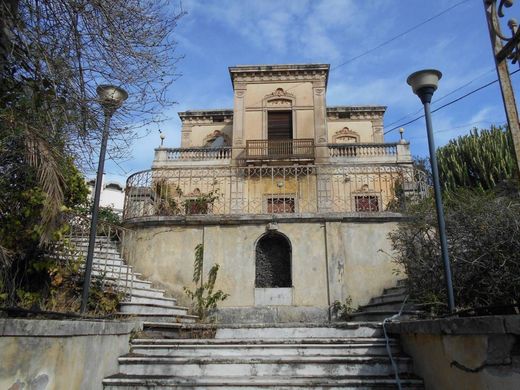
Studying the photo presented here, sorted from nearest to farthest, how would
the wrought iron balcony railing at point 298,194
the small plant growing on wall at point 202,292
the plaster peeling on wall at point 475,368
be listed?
the plaster peeling on wall at point 475,368, the small plant growing on wall at point 202,292, the wrought iron balcony railing at point 298,194

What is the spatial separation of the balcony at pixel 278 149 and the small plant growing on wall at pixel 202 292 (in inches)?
364

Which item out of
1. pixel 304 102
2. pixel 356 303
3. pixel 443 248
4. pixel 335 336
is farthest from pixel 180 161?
pixel 443 248

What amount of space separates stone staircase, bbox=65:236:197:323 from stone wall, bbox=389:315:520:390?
471 cm

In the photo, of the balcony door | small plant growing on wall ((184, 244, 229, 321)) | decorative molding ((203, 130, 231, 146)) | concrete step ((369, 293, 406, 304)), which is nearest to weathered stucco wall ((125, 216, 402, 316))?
small plant growing on wall ((184, 244, 229, 321))

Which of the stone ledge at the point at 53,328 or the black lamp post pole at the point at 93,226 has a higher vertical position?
the black lamp post pole at the point at 93,226

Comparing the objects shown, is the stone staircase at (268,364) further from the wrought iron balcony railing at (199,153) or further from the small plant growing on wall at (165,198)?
the wrought iron balcony railing at (199,153)

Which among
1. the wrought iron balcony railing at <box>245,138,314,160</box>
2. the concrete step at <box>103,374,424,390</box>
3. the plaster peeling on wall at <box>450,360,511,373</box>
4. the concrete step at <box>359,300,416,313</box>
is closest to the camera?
the plaster peeling on wall at <box>450,360,511,373</box>

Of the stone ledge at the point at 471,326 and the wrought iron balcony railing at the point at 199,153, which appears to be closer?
the stone ledge at the point at 471,326

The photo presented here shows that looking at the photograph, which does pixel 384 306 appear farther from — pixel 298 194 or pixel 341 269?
pixel 298 194

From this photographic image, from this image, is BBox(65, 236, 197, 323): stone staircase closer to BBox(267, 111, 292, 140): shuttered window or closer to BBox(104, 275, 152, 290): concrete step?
BBox(104, 275, 152, 290): concrete step

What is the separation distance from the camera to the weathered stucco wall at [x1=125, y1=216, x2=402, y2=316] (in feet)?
31.4

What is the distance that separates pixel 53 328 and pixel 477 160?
70.6 feet

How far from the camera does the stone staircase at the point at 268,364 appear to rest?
15.0 feet

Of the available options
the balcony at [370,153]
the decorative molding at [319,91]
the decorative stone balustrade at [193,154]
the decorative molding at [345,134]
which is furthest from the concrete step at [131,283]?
the decorative molding at [345,134]
